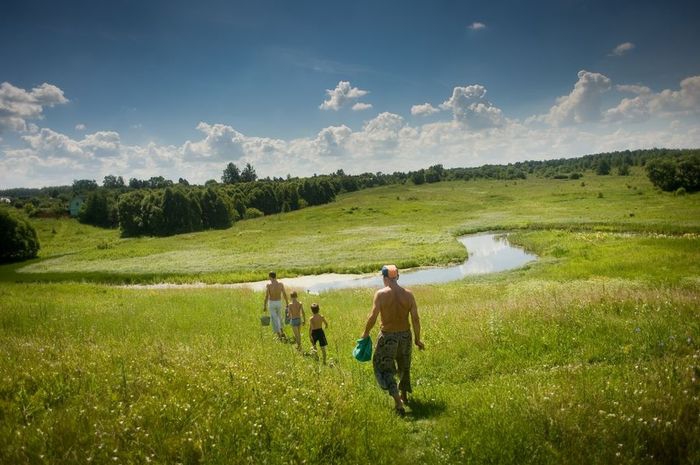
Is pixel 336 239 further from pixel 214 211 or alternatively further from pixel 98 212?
pixel 98 212

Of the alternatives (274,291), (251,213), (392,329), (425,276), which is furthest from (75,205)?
(392,329)

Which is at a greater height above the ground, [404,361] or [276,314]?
[404,361]

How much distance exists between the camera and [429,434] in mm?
7328

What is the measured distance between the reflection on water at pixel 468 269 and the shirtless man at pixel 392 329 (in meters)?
27.7

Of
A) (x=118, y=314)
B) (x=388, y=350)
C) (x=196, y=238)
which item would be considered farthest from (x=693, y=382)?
(x=196, y=238)

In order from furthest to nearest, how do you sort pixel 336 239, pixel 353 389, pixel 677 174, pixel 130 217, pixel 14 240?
pixel 130 217, pixel 677 174, pixel 336 239, pixel 14 240, pixel 353 389

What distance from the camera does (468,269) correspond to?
149 feet

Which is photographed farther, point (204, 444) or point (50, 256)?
point (50, 256)

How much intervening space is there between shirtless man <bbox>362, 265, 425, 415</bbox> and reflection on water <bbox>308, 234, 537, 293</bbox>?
1091 inches

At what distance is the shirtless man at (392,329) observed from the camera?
335 inches

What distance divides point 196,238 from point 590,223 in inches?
2908

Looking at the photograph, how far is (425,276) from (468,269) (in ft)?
17.8

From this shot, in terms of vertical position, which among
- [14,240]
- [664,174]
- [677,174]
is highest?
[664,174]

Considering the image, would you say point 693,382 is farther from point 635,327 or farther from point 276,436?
point 276,436
